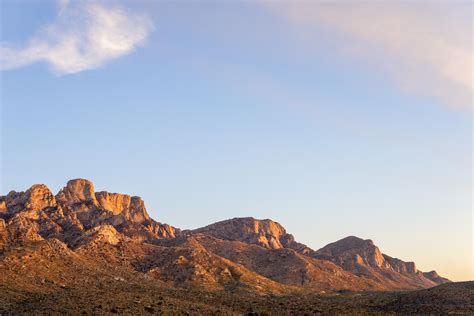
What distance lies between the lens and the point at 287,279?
17725 centimetres

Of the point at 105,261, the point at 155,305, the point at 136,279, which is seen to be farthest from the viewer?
the point at 105,261

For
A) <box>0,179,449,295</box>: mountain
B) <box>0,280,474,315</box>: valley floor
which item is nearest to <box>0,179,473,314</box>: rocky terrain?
<box>0,280,474,315</box>: valley floor

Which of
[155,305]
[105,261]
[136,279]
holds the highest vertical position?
[105,261]

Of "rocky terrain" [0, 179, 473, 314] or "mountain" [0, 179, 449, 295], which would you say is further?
"mountain" [0, 179, 449, 295]

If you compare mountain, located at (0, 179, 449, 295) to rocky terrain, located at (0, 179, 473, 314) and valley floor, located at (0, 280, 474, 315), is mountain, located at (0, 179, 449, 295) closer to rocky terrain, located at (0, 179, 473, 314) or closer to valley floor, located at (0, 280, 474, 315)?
rocky terrain, located at (0, 179, 473, 314)

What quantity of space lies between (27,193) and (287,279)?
105563 mm

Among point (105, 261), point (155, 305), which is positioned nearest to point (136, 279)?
point (105, 261)

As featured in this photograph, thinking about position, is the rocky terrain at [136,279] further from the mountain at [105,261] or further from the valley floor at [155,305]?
the mountain at [105,261]

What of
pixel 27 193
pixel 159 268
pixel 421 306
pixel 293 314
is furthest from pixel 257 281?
pixel 27 193

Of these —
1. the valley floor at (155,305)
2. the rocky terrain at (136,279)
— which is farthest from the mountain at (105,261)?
the valley floor at (155,305)

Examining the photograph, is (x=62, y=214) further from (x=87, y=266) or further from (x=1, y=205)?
(x=87, y=266)

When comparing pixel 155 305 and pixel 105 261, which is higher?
pixel 105 261

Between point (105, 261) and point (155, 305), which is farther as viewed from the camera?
point (105, 261)

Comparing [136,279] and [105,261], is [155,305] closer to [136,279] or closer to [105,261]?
[136,279]
